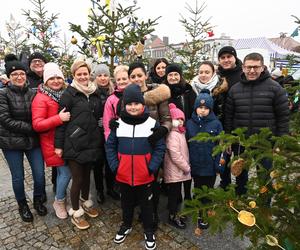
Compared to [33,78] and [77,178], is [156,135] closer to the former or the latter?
[77,178]

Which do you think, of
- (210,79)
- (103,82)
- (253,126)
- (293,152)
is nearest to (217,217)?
(293,152)

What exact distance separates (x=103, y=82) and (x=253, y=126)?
2.26 meters

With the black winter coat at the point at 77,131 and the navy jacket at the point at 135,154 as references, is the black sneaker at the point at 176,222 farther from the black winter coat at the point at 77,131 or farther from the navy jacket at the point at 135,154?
the black winter coat at the point at 77,131

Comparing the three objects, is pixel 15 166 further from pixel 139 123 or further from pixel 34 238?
pixel 139 123

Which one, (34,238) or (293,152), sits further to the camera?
(34,238)

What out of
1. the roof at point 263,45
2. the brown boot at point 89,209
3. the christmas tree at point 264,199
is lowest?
the brown boot at point 89,209

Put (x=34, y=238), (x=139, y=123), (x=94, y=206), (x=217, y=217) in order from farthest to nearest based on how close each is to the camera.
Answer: (x=94, y=206) < (x=34, y=238) < (x=139, y=123) < (x=217, y=217)

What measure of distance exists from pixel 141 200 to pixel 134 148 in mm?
735

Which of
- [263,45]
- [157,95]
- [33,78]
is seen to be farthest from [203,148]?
[263,45]

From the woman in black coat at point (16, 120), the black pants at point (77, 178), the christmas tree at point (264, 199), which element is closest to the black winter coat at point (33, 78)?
the woman in black coat at point (16, 120)

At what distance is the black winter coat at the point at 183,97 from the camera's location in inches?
153

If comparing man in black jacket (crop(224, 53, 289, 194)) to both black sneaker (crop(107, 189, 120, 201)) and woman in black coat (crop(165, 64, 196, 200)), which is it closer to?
woman in black coat (crop(165, 64, 196, 200))

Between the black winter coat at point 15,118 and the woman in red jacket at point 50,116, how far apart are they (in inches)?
5.5

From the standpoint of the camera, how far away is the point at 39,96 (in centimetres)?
359
